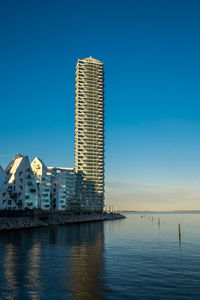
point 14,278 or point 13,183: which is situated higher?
point 13,183

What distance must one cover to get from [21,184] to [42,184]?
110 ft

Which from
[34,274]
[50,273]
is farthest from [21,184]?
[34,274]

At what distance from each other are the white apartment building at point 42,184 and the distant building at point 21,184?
22.6 metres

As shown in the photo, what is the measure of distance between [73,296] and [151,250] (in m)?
34.6

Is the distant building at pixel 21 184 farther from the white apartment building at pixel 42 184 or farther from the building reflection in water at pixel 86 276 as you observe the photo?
the building reflection in water at pixel 86 276

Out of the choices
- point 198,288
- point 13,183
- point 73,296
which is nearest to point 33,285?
point 73,296

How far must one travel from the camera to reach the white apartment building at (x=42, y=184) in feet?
584

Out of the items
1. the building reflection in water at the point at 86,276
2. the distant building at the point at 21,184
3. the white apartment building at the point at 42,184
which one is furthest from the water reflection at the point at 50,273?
the white apartment building at the point at 42,184

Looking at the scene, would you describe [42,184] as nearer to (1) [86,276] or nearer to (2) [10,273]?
(2) [10,273]

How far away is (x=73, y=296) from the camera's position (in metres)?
28.4

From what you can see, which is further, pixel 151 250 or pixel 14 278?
pixel 151 250

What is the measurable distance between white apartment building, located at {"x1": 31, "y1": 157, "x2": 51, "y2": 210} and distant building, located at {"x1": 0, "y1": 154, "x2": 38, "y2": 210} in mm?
22578

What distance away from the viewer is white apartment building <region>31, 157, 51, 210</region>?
584 ft

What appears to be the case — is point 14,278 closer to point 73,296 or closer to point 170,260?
point 73,296
